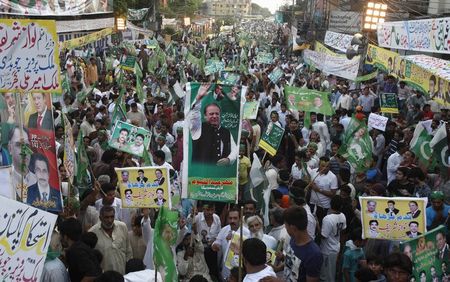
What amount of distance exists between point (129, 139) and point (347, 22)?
77.3ft

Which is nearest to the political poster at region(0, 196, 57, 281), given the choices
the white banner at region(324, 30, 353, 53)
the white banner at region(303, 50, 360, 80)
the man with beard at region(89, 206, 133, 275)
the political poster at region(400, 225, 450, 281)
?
the man with beard at region(89, 206, 133, 275)

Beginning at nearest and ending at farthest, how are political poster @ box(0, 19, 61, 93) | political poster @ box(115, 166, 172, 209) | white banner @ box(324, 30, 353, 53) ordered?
political poster @ box(0, 19, 61, 93)
political poster @ box(115, 166, 172, 209)
white banner @ box(324, 30, 353, 53)

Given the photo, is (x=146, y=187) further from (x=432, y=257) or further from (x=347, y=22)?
(x=347, y=22)

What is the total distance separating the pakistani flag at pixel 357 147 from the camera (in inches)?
370

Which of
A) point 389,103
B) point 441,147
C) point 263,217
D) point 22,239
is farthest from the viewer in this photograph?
point 389,103

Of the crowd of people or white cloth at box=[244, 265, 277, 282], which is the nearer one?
white cloth at box=[244, 265, 277, 282]

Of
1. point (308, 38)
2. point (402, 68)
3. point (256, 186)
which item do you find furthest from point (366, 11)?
point (308, 38)

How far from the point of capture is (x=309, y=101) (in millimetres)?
12352

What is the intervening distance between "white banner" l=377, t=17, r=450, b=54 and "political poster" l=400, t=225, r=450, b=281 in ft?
22.8

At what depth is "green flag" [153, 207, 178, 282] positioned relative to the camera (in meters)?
5.20

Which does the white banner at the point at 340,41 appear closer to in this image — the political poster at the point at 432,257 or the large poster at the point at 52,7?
the large poster at the point at 52,7

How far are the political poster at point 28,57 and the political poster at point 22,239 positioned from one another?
2.59m

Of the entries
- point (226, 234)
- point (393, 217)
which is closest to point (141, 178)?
point (226, 234)

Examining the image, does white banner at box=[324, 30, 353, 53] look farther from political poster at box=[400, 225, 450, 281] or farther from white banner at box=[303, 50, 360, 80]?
political poster at box=[400, 225, 450, 281]
